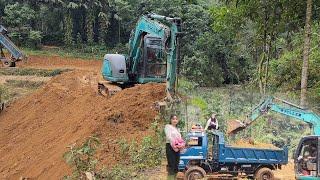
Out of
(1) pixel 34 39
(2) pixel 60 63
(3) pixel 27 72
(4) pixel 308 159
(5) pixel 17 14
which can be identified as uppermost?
(5) pixel 17 14

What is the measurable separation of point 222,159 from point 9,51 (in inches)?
870

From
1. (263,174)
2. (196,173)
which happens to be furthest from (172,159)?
(263,174)

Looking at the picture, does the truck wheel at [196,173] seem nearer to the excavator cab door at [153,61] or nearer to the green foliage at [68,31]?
the excavator cab door at [153,61]

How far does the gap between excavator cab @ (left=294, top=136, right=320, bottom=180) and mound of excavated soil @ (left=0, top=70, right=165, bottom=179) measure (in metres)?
4.42

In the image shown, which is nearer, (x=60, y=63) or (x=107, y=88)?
(x=107, y=88)

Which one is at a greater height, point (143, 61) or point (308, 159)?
point (143, 61)

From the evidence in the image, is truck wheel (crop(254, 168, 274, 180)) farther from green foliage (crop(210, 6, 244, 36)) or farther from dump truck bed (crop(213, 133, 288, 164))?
green foliage (crop(210, 6, 244, 36))

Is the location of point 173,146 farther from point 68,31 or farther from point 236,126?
point 68,31

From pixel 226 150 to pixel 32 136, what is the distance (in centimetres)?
776

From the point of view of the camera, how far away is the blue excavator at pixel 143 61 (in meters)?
17.2

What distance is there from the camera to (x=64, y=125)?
58.0 ft

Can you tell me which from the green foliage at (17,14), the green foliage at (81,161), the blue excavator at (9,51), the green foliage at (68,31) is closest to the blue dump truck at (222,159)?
the green foliage at (81,161)

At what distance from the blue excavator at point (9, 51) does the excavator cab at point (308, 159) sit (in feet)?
74.8

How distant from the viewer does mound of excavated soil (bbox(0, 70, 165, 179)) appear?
14.6 metres
